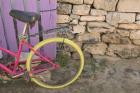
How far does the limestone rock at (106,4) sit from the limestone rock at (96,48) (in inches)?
27.6

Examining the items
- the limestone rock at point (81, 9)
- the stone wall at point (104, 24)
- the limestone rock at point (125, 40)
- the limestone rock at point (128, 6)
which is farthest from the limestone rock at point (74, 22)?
the limestone rock at point (125, 40)

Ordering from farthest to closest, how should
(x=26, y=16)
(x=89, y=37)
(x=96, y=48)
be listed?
(x=96, y=48) < (x=89, y=37) < (x=26, y=16)

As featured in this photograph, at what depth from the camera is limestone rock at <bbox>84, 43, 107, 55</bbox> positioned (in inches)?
189

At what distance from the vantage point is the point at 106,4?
4.35m

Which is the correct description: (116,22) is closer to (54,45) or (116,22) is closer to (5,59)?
(54,45)

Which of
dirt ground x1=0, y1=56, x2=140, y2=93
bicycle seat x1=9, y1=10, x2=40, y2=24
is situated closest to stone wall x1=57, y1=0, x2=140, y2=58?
dirt ground x1=0, y1=56, x2=140, y2=93

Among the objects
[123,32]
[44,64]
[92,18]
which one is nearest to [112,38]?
[123,32]

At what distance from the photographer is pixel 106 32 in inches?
184

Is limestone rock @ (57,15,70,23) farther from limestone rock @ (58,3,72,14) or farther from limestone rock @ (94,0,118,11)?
limestone rock @ (94,0,118,11)

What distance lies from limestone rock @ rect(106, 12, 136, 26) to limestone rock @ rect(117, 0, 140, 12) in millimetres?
83

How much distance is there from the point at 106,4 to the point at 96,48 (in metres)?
0.85

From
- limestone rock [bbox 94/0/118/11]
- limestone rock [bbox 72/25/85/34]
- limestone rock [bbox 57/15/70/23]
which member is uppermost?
limestone rock [bbox 94/0/118/11]

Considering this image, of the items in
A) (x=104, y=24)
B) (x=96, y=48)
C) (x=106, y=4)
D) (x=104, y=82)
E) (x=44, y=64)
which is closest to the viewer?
(x=44, y=64)

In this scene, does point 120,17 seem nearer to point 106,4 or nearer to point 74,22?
point 106,4
